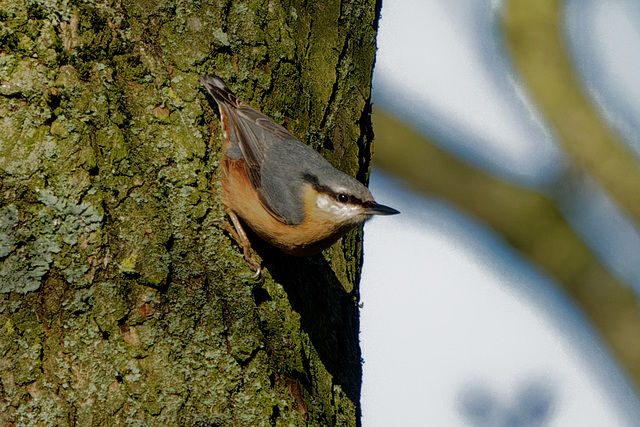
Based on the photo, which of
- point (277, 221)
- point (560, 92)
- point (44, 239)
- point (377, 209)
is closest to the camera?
point (44, 239)

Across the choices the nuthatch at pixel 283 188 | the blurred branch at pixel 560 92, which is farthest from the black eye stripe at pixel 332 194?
the blurred branch at pixel 560 92

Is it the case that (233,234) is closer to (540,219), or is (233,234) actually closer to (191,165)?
(191,165)

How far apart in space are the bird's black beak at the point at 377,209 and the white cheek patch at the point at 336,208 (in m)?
0.05

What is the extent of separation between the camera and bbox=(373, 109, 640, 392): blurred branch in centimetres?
427

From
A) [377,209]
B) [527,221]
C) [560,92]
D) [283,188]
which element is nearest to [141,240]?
[283,188]

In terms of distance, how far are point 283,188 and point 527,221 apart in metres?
1.90

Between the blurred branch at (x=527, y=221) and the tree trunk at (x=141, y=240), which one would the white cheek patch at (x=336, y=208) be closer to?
the tree trunk at (x=141, y=240)

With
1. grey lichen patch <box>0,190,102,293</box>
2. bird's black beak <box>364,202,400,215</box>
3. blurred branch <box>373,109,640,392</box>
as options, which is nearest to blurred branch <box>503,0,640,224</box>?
blurred branch <box>373,109,640,392</box>

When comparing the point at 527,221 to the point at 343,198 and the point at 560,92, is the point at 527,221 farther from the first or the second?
the point at 343,198

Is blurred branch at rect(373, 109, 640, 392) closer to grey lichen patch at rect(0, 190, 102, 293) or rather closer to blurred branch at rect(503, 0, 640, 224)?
blurred branch at rect(503, 0, 640, 224)

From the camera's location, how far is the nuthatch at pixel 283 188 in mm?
3012

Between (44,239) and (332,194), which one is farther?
(332,194)

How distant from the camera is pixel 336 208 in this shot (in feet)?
10.5

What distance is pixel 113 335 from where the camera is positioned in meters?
2.40
